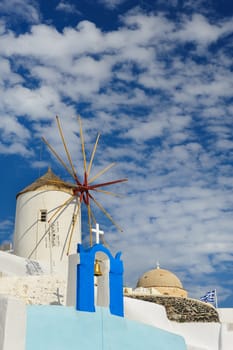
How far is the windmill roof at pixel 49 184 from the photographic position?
59.4 feet

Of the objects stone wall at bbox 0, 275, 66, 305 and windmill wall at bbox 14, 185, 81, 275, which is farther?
windmill wall at bbox 14, 185, 81, 275

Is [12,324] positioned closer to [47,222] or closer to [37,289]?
[37,289]

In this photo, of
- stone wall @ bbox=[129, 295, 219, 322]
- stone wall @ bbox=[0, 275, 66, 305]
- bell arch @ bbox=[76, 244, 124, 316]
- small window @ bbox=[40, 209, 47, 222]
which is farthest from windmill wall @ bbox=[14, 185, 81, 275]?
bell arch @ bbox=[76, 244, 124, 316]

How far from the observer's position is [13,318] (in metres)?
7.34

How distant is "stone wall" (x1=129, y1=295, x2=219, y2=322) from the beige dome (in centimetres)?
533

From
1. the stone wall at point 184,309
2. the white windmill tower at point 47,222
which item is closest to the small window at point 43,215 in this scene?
the white windmill tower at point 47,222

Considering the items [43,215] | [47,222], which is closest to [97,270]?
[47,222]

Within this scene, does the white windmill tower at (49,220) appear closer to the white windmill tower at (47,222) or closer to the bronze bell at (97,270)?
the white windmill tower at (47,222)

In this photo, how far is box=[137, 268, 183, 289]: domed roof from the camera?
69.9 ft

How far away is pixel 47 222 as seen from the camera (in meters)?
17.5

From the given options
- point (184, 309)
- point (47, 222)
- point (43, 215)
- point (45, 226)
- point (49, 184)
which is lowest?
point (184, 309)

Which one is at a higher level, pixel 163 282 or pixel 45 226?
pixel 45 226

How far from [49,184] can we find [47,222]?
1437 mm

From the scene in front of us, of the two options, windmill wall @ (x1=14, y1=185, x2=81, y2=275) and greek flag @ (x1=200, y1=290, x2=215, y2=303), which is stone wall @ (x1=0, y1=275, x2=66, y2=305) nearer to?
windmill wall @ (x1=14, y1=185, x2=81, y2=275)
